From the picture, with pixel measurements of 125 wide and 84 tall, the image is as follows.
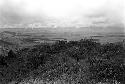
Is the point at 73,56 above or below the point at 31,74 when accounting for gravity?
above

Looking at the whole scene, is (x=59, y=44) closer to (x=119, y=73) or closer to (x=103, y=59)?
(x=103, y=59)

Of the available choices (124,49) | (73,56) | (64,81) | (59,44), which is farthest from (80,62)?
(59,44)

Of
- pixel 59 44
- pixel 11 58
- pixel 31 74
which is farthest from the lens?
pixel 59 44

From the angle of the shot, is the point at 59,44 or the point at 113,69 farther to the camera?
the point at 59,44

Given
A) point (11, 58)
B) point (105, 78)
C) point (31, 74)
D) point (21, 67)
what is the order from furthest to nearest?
1. point (11, 58)
2. point (21, 67)
3. point (31, 74)
4. point (105, 78)

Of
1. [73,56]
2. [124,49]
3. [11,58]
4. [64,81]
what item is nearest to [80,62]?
[73,56]

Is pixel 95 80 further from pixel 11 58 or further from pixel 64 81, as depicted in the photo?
pixel 11 58
